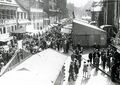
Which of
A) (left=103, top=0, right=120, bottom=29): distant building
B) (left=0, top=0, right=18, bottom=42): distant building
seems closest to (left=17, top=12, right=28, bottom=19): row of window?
(left=0, top=0, right=18, bottom=42): distant building

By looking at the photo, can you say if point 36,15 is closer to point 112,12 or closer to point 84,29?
point 112,12

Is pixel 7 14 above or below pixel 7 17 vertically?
above

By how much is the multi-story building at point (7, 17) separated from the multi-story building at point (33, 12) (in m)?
10.9

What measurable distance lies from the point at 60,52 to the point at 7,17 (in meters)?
26.3

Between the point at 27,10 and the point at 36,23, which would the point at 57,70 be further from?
the point at 36,23

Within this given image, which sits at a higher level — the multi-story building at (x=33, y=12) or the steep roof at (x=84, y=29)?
the multi-story building at (x=33, y=12)

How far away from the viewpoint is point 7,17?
4031 cm

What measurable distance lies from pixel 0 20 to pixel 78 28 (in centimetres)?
1453

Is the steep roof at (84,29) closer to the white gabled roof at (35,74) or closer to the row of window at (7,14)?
the row of window at (7,14)

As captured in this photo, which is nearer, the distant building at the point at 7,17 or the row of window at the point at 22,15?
the distant building at the point at 7,17

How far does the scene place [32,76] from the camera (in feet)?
29.9

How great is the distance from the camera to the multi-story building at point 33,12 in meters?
55.5

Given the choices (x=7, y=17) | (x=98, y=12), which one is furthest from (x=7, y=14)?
(x=98, y=12)

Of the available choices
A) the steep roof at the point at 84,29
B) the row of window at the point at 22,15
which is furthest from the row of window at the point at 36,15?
the steep roof at the point at 84,29
